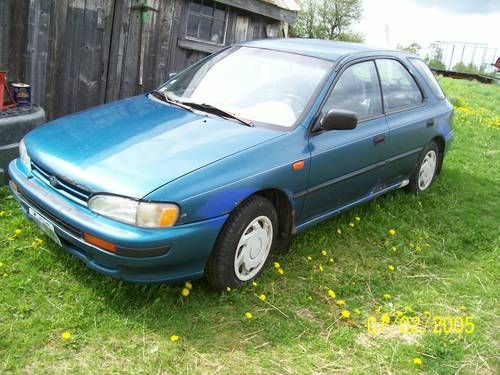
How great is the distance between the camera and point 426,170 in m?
5.74

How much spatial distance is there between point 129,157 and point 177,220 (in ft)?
1.77

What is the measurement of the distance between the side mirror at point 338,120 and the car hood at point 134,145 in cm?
39

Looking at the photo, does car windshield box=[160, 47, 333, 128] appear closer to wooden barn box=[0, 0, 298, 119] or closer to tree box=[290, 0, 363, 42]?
wooden barn box=[0, 0, 298, 119]

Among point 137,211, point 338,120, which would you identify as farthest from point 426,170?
point 137,211

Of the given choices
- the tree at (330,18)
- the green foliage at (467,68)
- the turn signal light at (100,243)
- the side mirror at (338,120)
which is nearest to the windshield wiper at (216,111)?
the side mirror at (338,120)

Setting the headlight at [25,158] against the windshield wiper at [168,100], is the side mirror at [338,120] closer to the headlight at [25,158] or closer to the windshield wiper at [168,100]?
the windshield wiper at [168,100]

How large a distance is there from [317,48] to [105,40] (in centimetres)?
322

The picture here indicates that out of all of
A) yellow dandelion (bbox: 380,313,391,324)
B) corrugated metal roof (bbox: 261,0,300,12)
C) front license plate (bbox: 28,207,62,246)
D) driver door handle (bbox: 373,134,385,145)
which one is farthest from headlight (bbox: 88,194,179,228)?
corrugated metal roof (bbox: 261,0,300,12)

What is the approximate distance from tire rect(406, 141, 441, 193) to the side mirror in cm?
196

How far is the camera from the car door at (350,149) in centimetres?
390

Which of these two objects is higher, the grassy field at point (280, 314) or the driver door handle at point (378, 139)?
the driver door handle at point (378, 139)

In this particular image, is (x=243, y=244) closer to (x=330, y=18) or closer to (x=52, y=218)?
(x=52, y=218)

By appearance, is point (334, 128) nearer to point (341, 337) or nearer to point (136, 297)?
point (341, 337)

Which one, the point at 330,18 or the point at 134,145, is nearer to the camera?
the point at 134,145
